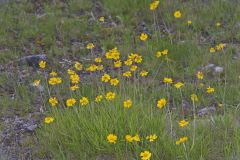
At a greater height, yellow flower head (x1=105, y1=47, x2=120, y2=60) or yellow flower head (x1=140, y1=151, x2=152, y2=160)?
yellow flower head (x1=105, y1=47, x2=120, y2=60)

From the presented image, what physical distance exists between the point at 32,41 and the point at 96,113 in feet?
8.28

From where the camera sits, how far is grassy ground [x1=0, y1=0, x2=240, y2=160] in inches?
168

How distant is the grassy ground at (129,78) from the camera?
4273mm

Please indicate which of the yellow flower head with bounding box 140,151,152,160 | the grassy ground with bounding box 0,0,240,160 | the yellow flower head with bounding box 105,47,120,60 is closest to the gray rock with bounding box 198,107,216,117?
the grassy ground with bounding box 0,0,240,160

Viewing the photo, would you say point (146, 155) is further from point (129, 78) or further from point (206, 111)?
point (129, 78)

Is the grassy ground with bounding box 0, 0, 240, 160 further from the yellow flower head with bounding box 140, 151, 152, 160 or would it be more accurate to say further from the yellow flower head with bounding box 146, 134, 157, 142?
the yellow flower head with bounding box 140, 151, 152, 160

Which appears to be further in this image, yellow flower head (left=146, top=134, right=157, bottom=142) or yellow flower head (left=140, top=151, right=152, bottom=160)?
yellow flower head (left=146, top=134, right=157, bottom=142)

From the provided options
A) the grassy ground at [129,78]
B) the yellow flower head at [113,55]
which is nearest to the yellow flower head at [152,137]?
the grassy ground at [129,78]

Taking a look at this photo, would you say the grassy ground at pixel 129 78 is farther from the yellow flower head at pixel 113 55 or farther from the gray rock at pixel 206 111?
the yellow flower head at pixel 113 55

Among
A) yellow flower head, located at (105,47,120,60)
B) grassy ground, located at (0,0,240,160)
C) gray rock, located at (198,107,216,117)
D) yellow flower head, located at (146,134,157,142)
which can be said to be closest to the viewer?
yellow flower head, located at (146,134,157,142)

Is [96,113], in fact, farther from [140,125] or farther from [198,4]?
[198,4]

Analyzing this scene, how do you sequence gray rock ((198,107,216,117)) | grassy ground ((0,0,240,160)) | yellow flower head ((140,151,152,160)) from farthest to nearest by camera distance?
gray rock ((198,107,216,117)), grassy ground ((0,0,240,160)), yellow flower head ((140,151,152,160))

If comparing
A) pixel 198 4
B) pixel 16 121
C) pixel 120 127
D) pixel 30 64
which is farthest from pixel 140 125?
pixel 198 4

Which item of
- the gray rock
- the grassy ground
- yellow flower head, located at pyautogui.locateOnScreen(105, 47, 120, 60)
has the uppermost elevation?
yellow flower head, located at pyautogui.locateOnScreen(105, 47, 120, 60)
